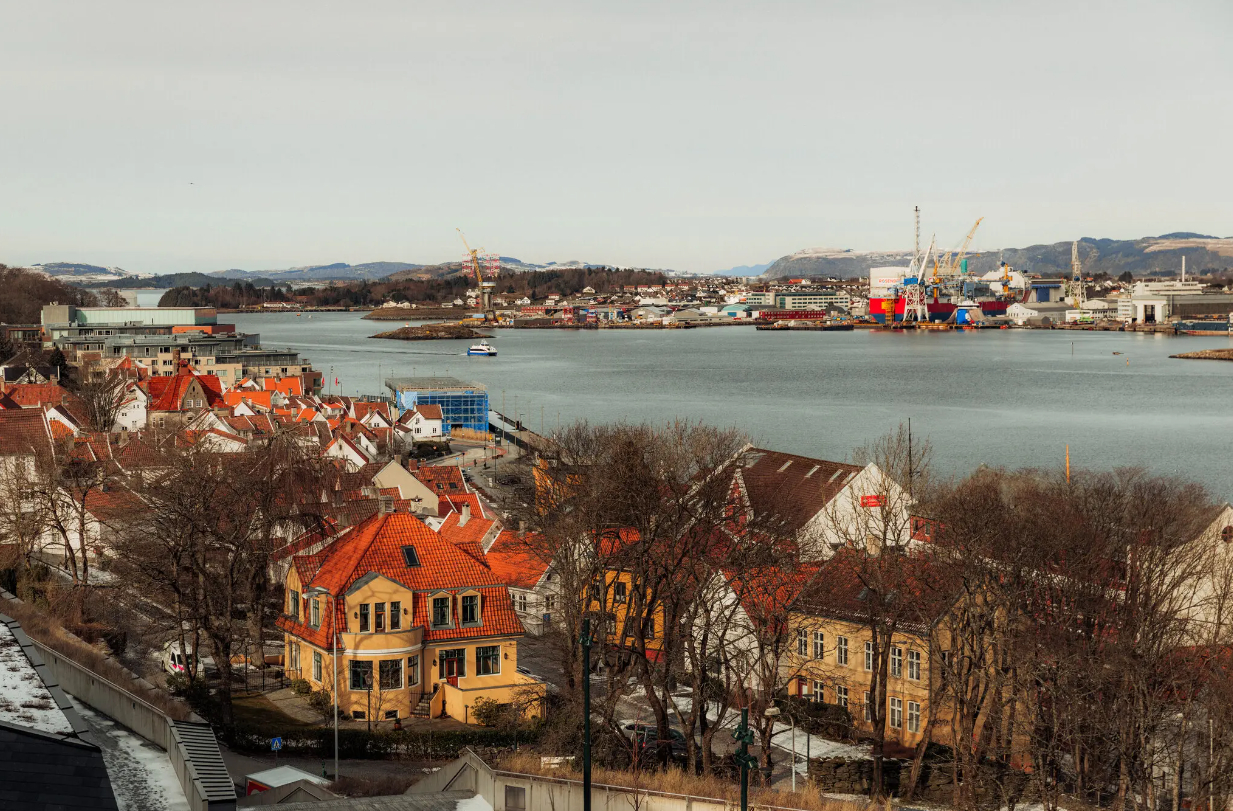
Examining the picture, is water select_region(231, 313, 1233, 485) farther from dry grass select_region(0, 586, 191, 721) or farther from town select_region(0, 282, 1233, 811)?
dry grass select_region(0, 586, 191, 721)

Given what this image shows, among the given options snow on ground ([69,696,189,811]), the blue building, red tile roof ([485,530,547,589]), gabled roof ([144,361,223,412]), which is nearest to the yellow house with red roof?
red tile roof ([485,530,547,589])

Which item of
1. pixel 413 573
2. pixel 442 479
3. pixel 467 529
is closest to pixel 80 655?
pixel 413 573

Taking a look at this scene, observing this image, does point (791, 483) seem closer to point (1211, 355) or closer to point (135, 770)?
point (135, 770)

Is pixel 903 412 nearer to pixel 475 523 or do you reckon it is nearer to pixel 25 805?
pixel 475 523

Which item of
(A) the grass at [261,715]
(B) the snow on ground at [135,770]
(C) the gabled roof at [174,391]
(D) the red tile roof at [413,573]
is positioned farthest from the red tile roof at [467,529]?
(C) the gabled roof at [174,391]

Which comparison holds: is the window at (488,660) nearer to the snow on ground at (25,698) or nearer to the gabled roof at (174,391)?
the snow on ground at (25,698)

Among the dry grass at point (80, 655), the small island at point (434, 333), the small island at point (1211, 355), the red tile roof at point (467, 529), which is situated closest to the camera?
the dry grass at point (80, 655)

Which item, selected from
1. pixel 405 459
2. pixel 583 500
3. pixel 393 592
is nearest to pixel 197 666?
pixel 393 592
